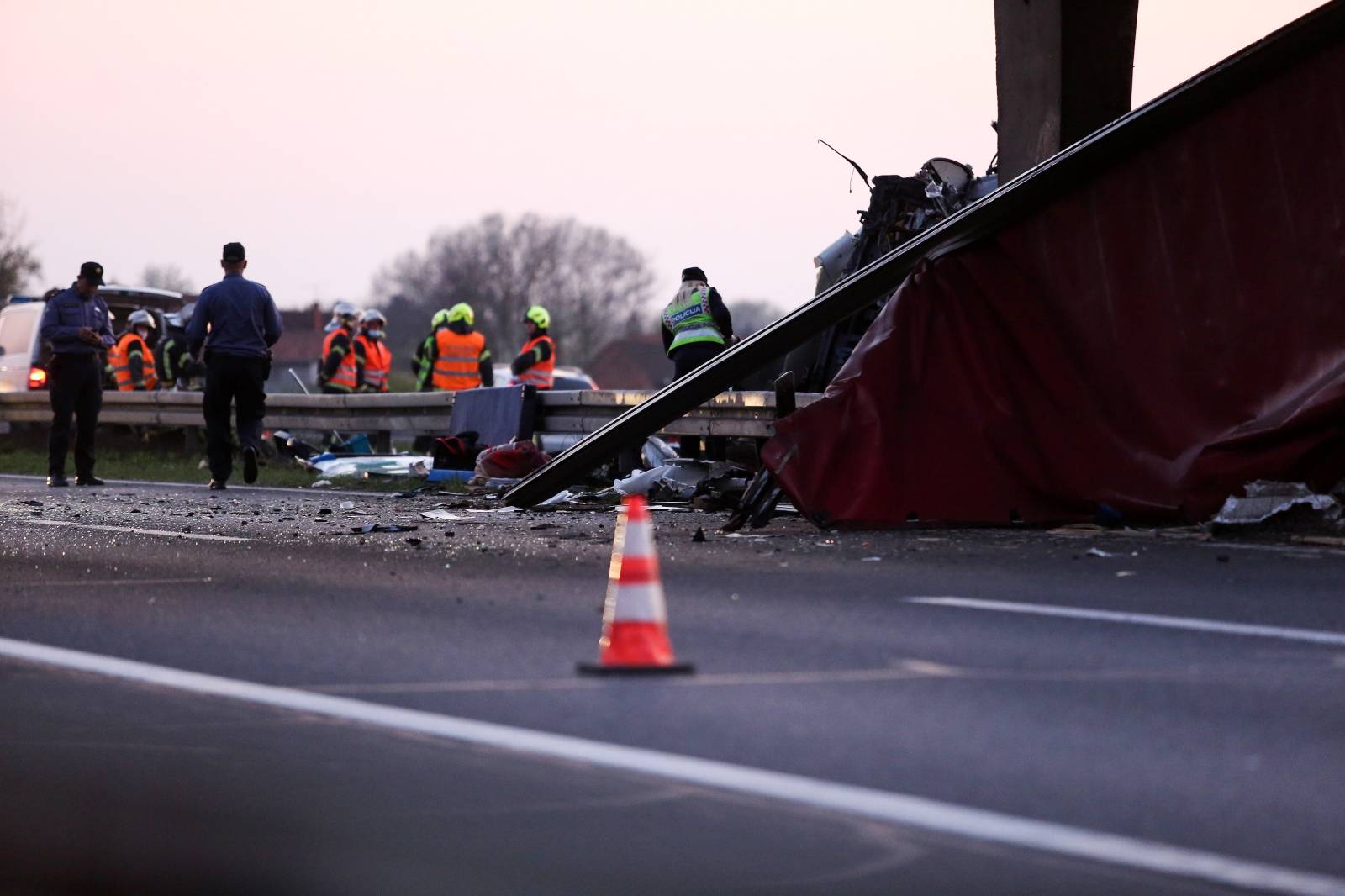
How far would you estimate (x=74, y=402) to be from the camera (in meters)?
17.7

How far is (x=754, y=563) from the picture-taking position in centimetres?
889

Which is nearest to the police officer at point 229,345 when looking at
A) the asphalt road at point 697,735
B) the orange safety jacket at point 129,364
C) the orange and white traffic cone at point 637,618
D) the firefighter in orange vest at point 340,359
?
the firefighter in orange vest at point 340,359

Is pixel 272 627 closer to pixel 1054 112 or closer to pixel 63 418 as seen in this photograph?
pixel 1054 112

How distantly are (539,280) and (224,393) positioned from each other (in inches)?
4423

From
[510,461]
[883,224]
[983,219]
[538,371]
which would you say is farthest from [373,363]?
[983,219]

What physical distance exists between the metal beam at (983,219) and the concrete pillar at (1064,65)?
3217 millimetres

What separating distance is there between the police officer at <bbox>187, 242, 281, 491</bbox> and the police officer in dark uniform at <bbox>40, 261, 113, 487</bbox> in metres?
1.49

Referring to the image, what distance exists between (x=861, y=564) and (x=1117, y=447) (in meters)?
2.46

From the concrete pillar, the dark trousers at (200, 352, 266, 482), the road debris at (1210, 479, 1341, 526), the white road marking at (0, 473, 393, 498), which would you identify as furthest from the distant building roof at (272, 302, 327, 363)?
the road debris at (1210, 479, 1341, 526)

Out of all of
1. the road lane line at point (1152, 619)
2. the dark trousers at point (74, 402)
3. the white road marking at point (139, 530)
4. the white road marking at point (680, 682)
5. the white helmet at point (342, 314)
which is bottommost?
the white road marking at point (680, 682)

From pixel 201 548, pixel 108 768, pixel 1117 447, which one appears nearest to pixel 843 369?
pixel 1117 447

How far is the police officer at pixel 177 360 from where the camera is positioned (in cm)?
2608

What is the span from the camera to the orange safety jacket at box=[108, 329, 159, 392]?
26.9 m

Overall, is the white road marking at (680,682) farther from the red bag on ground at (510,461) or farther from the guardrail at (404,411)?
the red bag on ground at (510,461)
